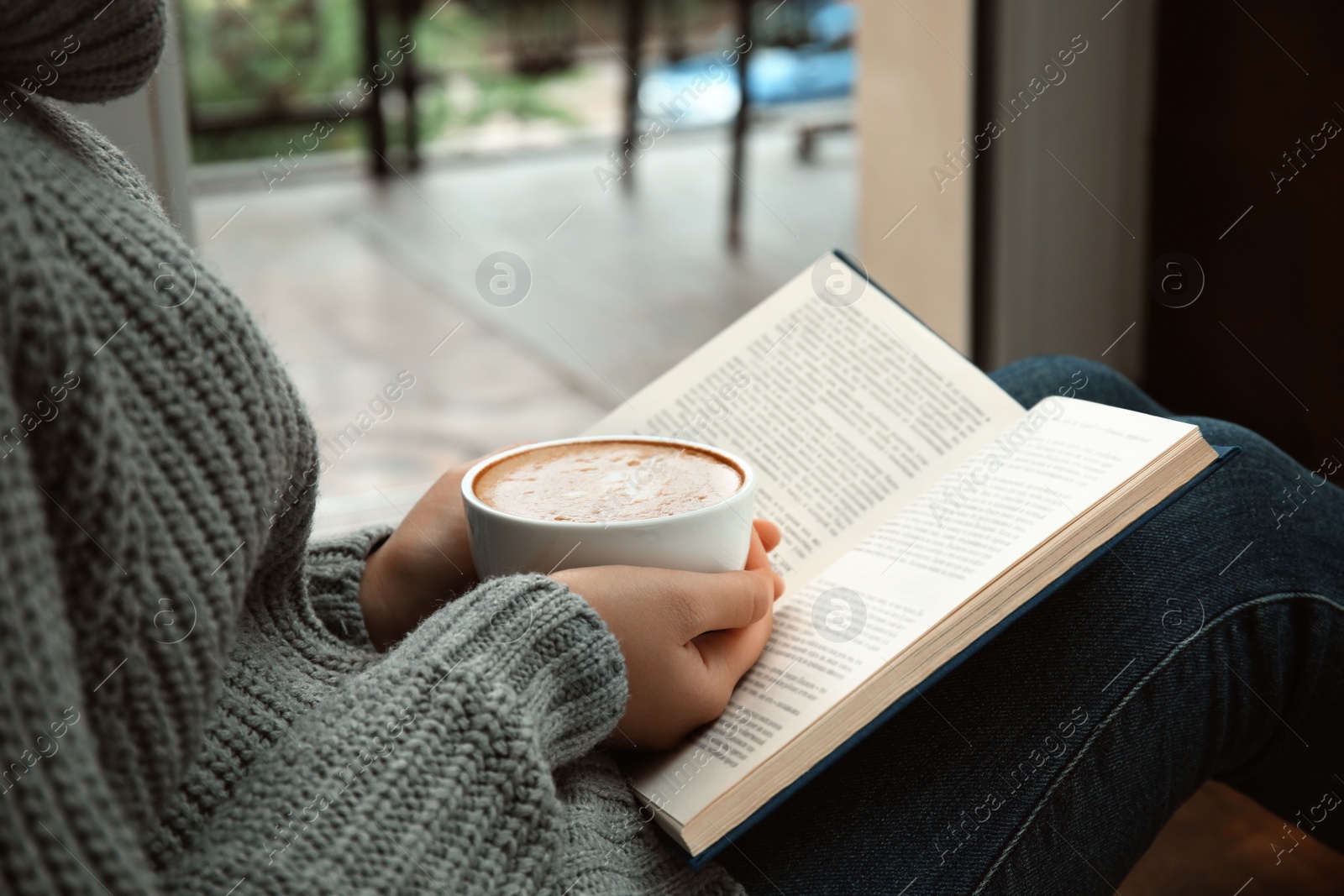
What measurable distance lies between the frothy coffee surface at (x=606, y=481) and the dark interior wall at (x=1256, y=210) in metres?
1.14

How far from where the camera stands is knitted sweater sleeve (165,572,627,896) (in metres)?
0.38

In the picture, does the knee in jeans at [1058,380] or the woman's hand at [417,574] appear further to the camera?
the knee in jeans at [1058,380]

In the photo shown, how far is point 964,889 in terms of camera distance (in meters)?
0.48

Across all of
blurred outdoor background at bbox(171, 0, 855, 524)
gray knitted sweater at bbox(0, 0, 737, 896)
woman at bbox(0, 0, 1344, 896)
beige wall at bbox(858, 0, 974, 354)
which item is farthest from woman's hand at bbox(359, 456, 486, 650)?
beige wall at bbox(858, 0, 974, 354)

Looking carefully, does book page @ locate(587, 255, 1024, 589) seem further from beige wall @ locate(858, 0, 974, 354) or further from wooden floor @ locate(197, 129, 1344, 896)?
beige wall @ locate(858, 0, 974, 354)

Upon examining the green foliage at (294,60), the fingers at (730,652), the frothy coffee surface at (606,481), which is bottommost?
the fingers at (730,652)

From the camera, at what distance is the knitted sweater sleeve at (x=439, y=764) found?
377 mm

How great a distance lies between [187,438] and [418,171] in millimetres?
4119

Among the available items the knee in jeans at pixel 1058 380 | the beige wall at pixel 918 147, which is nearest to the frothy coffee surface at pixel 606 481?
the knee in jeans at pixel 1058 380

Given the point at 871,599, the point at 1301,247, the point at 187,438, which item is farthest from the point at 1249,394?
the point at 187,438

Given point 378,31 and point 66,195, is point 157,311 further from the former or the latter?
point 378,31

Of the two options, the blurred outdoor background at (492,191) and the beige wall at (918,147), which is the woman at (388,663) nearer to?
the beige wall at (918,147)

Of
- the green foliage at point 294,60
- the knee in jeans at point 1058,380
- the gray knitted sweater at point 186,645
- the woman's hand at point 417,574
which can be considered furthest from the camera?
the green foliage at point 294,60

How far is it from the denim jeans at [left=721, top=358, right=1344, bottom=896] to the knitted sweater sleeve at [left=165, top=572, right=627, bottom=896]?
0.35ft
